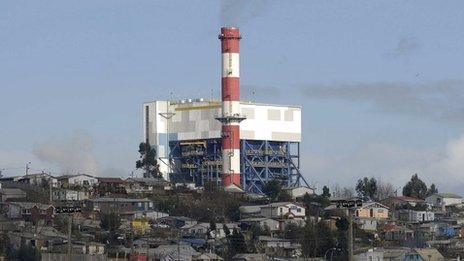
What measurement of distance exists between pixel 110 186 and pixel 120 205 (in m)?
6.90

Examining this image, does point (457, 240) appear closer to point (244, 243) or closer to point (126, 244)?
point (244, 243)

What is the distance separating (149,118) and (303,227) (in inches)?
725

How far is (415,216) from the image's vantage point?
2640 inches

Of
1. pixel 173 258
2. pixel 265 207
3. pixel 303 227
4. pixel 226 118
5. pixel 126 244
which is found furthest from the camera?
pixel 226 118

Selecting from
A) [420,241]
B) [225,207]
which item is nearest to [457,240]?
[420,241]

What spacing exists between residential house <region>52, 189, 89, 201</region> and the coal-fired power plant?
7.52 metres

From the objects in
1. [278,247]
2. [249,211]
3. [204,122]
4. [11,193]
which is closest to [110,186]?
[204,122]

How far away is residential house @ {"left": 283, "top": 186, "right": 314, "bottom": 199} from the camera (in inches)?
2743

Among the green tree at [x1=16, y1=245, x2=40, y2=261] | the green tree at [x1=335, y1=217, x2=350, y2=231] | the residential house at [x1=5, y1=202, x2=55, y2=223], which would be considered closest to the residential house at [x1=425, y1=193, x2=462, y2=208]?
the green tree at [x1=335, y1=217, x2=350, y2=231]

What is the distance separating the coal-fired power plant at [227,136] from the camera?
67.9 metres

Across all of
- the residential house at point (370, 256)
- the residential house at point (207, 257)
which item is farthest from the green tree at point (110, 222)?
the residential house at point (370, 256)

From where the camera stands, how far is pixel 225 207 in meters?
64.4

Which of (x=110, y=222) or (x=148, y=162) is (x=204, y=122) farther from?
(x=110, y=222)

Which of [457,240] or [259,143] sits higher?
[259,143]
